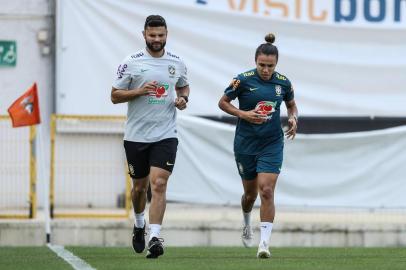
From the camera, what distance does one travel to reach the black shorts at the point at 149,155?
12.6 m

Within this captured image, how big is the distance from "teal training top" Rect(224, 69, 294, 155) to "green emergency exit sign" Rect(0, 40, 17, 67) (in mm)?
10604

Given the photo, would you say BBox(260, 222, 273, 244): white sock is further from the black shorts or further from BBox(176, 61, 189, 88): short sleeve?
BBox(176, 61, 189, 88): short sleeve

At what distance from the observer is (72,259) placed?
1259 cm

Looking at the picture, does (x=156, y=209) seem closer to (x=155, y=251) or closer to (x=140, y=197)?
(x=155, y=251)

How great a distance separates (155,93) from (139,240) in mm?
1535

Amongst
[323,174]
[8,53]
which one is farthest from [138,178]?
[8,53]

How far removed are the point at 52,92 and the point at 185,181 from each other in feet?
15.6

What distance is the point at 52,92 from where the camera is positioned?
2366cm

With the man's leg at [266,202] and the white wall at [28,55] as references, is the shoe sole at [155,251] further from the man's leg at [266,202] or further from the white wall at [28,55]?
the white wall at [28,55]

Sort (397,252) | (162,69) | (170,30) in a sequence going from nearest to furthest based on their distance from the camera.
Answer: (162,69)
(397,252)
(170,30)

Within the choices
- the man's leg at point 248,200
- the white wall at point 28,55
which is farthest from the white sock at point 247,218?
the white wall at point 28,55

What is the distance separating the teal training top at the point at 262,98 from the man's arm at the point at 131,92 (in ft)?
3.53

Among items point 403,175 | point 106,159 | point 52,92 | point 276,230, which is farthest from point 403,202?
point 52,92

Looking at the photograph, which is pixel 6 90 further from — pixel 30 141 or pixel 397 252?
pixel 397 252
